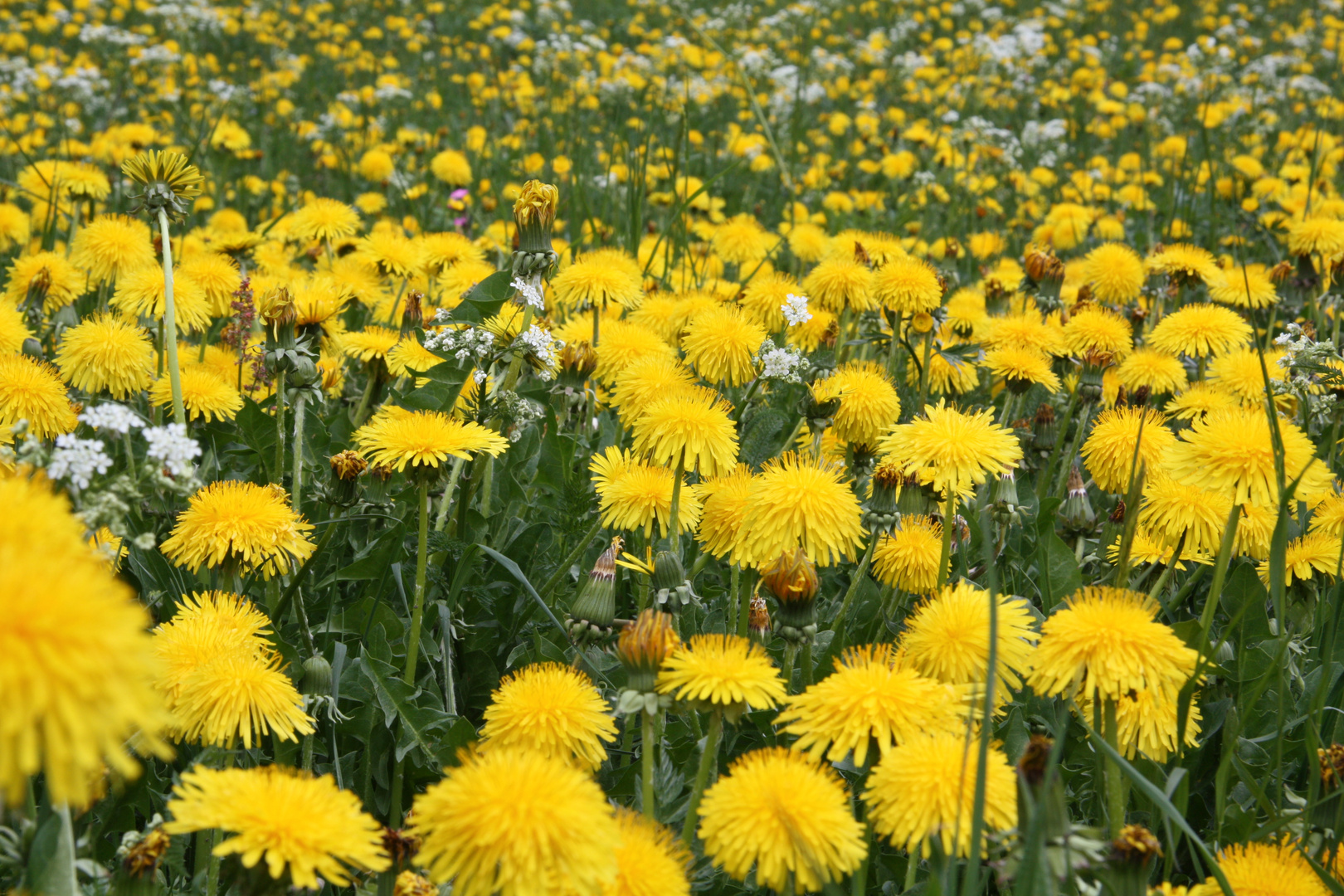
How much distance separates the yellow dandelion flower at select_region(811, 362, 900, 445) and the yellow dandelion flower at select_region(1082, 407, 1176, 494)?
464 millimetres

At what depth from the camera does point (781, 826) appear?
4.09ft

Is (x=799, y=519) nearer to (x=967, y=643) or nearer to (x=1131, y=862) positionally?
(x=967, y=643)

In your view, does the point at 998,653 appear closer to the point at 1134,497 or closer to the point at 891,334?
the point at 1134,497

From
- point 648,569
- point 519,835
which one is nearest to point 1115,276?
point 648,569

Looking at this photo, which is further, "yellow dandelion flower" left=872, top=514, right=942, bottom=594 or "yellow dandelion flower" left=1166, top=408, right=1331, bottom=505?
"yellow dandelion flower" left=872, top=514, right=942, bottom=594

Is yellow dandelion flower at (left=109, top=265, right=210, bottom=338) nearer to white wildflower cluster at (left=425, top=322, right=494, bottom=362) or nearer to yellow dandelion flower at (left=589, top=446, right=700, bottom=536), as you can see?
white wildflower cluster at (left=425, top=322, right=494, bottom=362)

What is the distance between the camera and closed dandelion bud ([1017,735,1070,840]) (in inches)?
47.9

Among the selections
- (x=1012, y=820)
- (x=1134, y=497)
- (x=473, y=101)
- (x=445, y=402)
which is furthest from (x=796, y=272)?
(x=473, y=101)

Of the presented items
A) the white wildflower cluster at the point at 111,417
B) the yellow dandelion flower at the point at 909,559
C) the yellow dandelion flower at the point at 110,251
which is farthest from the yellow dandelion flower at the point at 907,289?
the white wildflower cluster at the point at 111,417

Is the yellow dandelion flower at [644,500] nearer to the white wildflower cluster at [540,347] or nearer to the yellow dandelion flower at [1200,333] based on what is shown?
the white wildflower cluster at [540,347]

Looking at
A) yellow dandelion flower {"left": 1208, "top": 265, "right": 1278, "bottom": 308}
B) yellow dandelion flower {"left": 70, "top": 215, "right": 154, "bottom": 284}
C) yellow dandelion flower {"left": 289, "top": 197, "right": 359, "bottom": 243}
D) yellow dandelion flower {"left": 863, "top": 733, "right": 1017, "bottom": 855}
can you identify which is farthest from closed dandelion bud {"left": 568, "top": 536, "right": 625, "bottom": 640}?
yellow dandelion flower {"left": 1208, "top": 265, "right": 1278, "bottom": 308}

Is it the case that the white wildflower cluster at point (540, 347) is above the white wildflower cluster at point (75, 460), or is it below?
below

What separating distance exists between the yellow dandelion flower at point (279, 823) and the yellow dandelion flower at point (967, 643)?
2.72ft

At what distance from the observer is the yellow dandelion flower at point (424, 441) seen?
6.05ft
